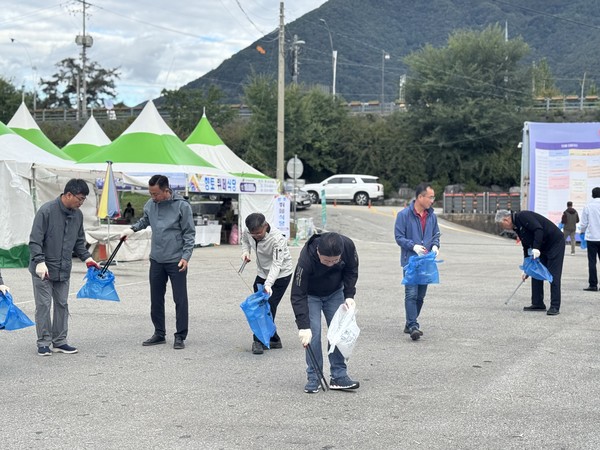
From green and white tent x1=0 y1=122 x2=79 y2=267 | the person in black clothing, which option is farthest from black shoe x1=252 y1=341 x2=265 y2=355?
green and white tent x1=0 y1=122 x2=79 y2=267

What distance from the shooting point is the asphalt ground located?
5.62 metres

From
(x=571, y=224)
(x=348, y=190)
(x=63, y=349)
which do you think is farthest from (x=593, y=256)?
(x=348, y=190)

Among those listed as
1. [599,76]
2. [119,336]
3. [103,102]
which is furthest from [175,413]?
[599,76]

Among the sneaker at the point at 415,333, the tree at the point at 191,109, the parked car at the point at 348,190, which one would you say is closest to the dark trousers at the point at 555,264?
Answer: the sneaker at the point at 415,333

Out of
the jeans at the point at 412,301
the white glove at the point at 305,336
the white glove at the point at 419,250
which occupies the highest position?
the white glove at the point at 419,250

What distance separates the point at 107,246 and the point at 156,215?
11.2 metres

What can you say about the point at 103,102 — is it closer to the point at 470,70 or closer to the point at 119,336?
the point at 470,70

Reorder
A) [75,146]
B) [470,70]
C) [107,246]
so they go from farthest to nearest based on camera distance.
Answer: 1. [470,70]
2. [75,146]
3. [107,246]

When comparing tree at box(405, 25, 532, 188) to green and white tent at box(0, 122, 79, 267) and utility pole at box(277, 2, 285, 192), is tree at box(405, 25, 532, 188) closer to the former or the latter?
utility pole at box(277, 2, 285, 192)

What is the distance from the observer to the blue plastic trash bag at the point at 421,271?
9.35 metres

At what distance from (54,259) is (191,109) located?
5103cm

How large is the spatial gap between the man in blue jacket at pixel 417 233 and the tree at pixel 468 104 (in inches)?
1729

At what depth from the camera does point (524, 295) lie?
44.5 ft

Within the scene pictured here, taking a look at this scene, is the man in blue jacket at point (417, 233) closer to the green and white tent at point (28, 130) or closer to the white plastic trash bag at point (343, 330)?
the white plastic trash bag at point (343, 330)
